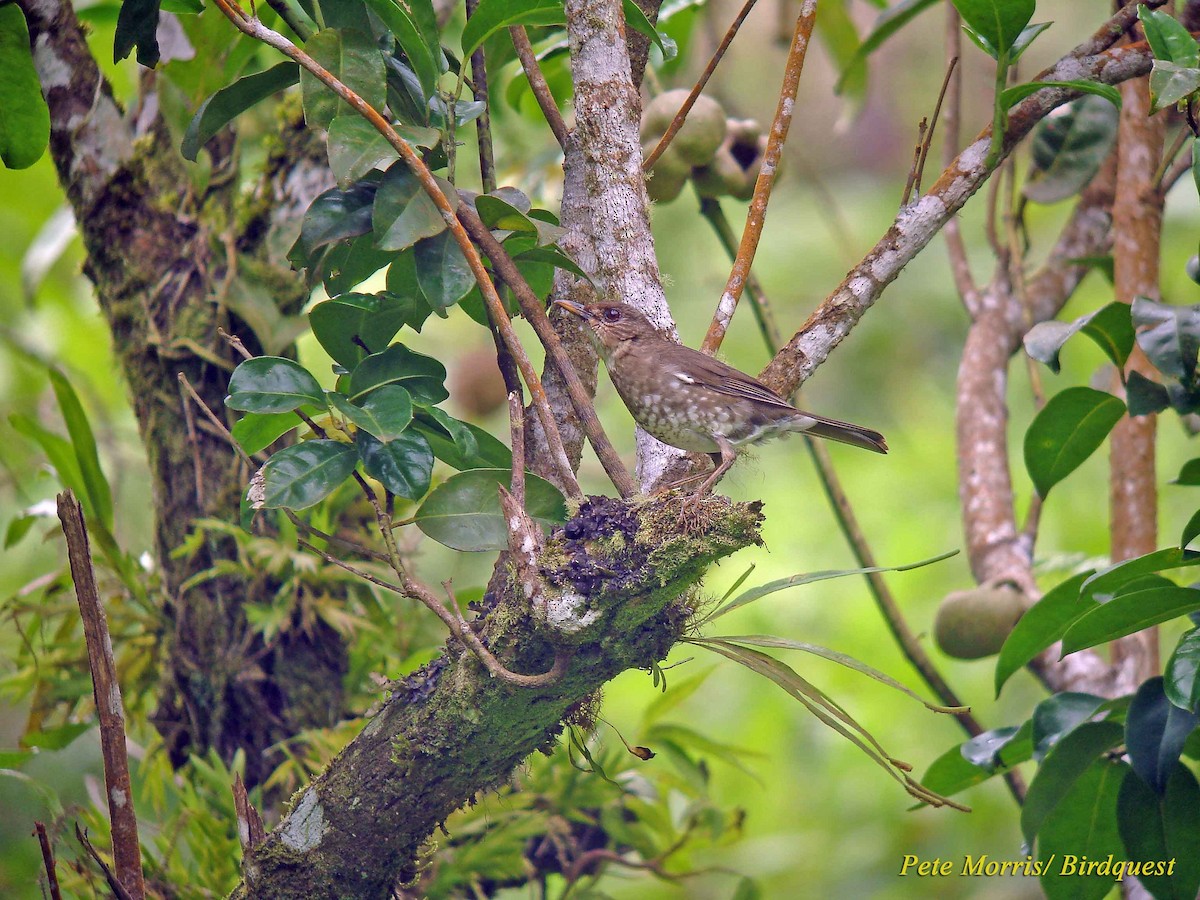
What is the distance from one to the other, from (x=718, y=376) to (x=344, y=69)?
3.01ft

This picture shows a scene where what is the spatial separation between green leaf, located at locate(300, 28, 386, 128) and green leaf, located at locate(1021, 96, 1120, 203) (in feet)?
6.61

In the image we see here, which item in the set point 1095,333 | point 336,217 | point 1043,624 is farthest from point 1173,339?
point 336,217

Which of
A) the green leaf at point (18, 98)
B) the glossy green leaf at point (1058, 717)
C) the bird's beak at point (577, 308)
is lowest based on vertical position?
the glossy green leaf at point (1058, 717)

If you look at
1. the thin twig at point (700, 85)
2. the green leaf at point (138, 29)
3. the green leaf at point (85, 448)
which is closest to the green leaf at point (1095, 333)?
the thin twig at point (700, 85)

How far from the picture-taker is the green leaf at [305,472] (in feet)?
5.35

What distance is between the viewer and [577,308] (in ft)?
6.93

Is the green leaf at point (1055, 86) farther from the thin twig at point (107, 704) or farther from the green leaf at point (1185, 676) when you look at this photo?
the thin twig at point (107, 704)

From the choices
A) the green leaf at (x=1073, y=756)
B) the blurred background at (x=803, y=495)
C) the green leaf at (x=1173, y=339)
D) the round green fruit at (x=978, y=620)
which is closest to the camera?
the green leaf at (x=1173, y=339)

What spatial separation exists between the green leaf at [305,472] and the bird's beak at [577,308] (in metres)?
0.59

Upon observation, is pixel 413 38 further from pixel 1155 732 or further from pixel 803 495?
pixel 803 495

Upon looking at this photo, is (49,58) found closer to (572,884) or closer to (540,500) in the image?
(540,500)

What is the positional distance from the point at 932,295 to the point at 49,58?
4.53 m

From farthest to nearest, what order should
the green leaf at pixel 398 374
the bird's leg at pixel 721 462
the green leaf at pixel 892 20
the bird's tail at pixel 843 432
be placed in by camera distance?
the green leaf at pixel 892 20
the bird's tail at pixel 843 432
the green leaf at pixel 398 374
the bird's leg at pixel 721 462

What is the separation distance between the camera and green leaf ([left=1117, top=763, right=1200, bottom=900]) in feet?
6.20
